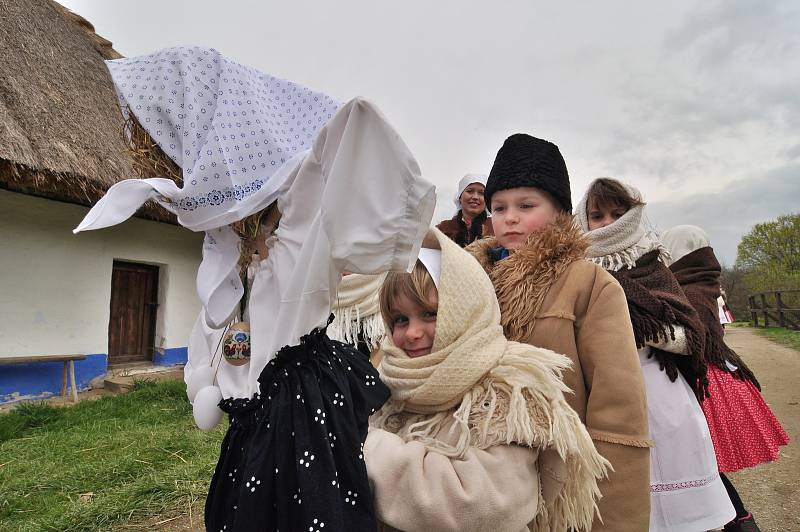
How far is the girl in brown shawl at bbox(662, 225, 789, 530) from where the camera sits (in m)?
1.94

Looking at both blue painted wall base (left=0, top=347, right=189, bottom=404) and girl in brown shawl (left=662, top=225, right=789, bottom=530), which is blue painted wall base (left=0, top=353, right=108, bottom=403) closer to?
blue painted wall base (left=0, top=347, right=189, bottom=404)

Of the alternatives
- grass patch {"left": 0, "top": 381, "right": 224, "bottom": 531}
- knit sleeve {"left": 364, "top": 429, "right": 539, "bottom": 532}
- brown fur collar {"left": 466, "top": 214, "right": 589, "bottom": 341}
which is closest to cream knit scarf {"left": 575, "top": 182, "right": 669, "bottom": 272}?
brown fur collar {"left": 466, "top": 214, "right": 589, "bottom": 341}

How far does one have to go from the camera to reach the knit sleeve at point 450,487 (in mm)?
906

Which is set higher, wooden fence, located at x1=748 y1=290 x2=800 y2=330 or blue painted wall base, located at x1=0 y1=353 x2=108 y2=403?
wooden fence, located at x1=748 y1=290 x2=800 y2=330

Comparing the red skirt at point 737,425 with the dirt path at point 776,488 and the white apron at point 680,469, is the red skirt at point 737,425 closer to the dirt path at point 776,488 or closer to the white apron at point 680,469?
the white apron at point 680,469

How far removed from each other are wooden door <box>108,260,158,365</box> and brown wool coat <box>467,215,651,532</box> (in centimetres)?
682

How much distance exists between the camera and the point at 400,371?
1.11 m

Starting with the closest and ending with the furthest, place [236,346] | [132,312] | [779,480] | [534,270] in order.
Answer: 1. [236,346]
2. [534,270]
3. [779,480]
4. [132,312]

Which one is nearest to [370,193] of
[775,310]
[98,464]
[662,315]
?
[662,315]

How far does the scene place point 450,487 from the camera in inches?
36.1

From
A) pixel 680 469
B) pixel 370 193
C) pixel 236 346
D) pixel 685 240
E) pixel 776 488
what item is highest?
pixel 685 240

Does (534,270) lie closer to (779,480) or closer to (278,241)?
(278,241)

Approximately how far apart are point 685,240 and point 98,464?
164 inches

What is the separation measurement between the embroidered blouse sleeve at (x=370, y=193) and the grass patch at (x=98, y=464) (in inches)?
110
